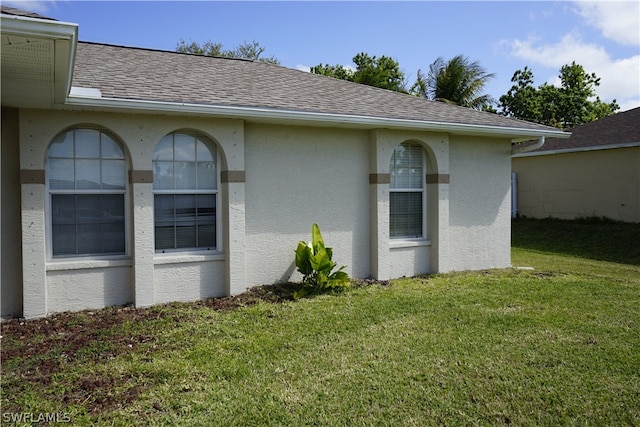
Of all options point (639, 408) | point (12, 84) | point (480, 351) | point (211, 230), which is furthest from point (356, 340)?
point (12, 84)

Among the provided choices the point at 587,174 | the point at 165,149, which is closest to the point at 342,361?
the point at 165,149

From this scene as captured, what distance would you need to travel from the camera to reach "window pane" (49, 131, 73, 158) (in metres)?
6.79

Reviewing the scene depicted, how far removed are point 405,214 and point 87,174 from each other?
18.3 feet

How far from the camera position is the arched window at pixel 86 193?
684cm

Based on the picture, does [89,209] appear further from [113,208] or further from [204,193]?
[204,193]

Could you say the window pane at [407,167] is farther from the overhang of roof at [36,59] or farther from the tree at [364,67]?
the tree at [364,67]

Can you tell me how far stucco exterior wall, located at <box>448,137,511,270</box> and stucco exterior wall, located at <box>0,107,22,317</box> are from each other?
24.2 ft

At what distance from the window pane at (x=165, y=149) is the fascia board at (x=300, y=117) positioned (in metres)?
0.65

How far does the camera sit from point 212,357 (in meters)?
5.19

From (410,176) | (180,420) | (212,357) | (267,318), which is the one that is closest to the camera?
(180,420)

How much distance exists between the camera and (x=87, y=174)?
699 cm

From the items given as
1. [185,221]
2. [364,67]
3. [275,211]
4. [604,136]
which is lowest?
[185,221]

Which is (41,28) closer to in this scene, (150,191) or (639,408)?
(150,191)

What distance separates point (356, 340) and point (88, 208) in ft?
13.8
